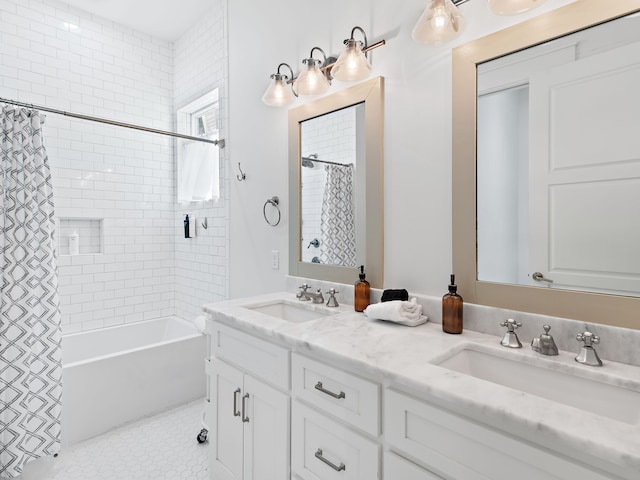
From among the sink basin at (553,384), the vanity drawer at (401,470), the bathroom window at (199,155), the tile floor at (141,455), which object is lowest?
the tile floor at (141,455)

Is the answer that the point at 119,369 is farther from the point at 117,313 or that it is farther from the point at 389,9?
the point at 389,9

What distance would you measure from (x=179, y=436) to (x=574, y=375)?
229 centimetres

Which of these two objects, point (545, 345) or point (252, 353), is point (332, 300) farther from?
point (545, 345)

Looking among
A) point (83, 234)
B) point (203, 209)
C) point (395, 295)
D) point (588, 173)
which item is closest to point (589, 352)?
point (588, 173)

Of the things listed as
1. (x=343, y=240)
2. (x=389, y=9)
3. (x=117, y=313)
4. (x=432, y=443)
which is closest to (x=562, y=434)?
(x=432, y=443)

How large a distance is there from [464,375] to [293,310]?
1.11m

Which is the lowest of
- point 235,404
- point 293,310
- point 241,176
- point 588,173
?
point 235,404

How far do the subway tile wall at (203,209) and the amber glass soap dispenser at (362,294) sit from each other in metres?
1.41

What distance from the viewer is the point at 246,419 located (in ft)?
5.08

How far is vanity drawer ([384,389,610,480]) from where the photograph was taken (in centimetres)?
74

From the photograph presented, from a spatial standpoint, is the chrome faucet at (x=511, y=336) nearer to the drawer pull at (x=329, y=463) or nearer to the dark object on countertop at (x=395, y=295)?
the dark object on countertop at (x=395, y=295)

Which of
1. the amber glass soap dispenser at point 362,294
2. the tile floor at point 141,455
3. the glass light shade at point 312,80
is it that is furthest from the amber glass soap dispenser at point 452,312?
the tile floor at point 141,455

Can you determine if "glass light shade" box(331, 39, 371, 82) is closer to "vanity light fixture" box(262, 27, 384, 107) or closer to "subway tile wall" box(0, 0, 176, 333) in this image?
"vanity light fixture" box(262, 27, 384, 107)

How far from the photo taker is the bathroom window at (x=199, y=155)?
3.12 m
